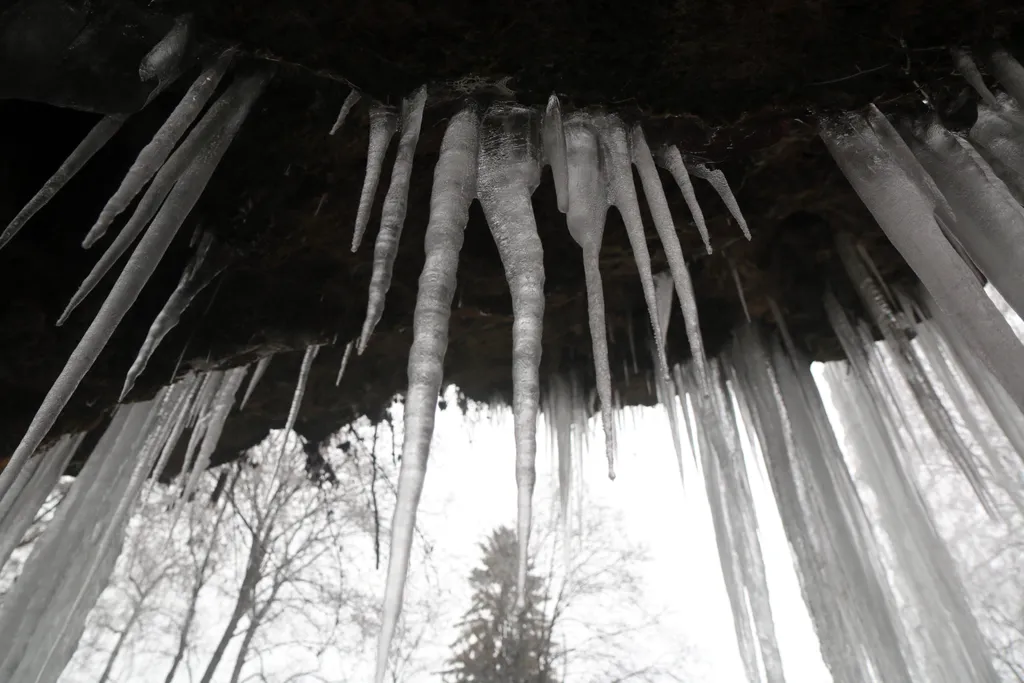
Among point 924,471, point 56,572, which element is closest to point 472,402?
point 56,572

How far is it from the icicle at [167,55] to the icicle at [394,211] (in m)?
0.73

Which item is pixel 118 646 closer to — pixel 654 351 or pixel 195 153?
pixel 654 351

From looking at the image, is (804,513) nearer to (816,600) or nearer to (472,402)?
(816,600)

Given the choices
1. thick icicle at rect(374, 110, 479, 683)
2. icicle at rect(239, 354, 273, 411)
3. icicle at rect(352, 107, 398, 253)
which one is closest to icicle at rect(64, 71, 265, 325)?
icicle at rect(352, 107, 398, 253)

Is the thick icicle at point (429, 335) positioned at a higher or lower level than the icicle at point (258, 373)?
lower

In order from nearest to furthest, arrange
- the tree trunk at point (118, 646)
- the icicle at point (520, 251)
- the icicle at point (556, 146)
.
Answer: the icicle at point (520, 251) < the icicle at point (556, 146) < the tree trunk at point (118, 646)

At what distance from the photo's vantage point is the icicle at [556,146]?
2.24 metres

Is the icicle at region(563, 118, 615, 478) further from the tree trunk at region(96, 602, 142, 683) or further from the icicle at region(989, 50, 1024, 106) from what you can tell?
the tree trunk at region(96, 602, 142, 683)

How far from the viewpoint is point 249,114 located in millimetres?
2312

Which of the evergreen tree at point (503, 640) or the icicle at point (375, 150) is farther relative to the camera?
the evergreen tree at point (503, 640)

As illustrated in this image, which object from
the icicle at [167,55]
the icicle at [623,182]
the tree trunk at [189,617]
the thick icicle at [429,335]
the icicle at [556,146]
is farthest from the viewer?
the tree trunk at [189,617]

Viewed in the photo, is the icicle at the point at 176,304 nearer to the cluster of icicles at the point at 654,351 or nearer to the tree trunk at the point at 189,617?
the cluster of icicles at the point at 654,351

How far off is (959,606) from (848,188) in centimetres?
276

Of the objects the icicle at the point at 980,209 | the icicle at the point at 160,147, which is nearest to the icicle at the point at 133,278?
the icicle at the point at 160,147
